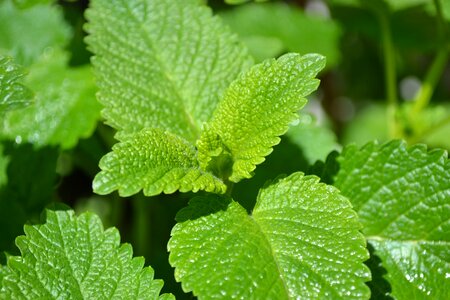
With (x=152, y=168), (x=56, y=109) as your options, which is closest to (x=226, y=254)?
(x=152, y=168)

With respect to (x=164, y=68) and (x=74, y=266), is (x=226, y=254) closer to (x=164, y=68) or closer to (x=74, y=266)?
(x=74, y=266)

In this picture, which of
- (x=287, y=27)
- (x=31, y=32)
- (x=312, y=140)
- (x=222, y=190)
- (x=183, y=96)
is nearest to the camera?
(x=222, y=190)

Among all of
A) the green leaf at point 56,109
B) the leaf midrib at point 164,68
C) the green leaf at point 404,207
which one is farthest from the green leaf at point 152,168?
the green leaf at point 56,109

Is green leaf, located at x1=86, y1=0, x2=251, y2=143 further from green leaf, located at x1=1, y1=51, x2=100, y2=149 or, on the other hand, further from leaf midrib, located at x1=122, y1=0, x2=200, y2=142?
green leaf, located at x1=1, y1=51, x2=100, y2=149

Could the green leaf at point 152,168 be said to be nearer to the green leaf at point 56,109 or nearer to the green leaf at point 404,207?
the green leaf at point 404,207

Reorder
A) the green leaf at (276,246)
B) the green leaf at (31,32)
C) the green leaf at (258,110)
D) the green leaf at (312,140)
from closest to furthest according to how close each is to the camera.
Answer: the green leaf at (276,246), the green leaf at (258,110), the green leaf at (312,140), the green leaf at (31,32)

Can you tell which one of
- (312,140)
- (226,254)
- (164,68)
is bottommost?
(312,140)
